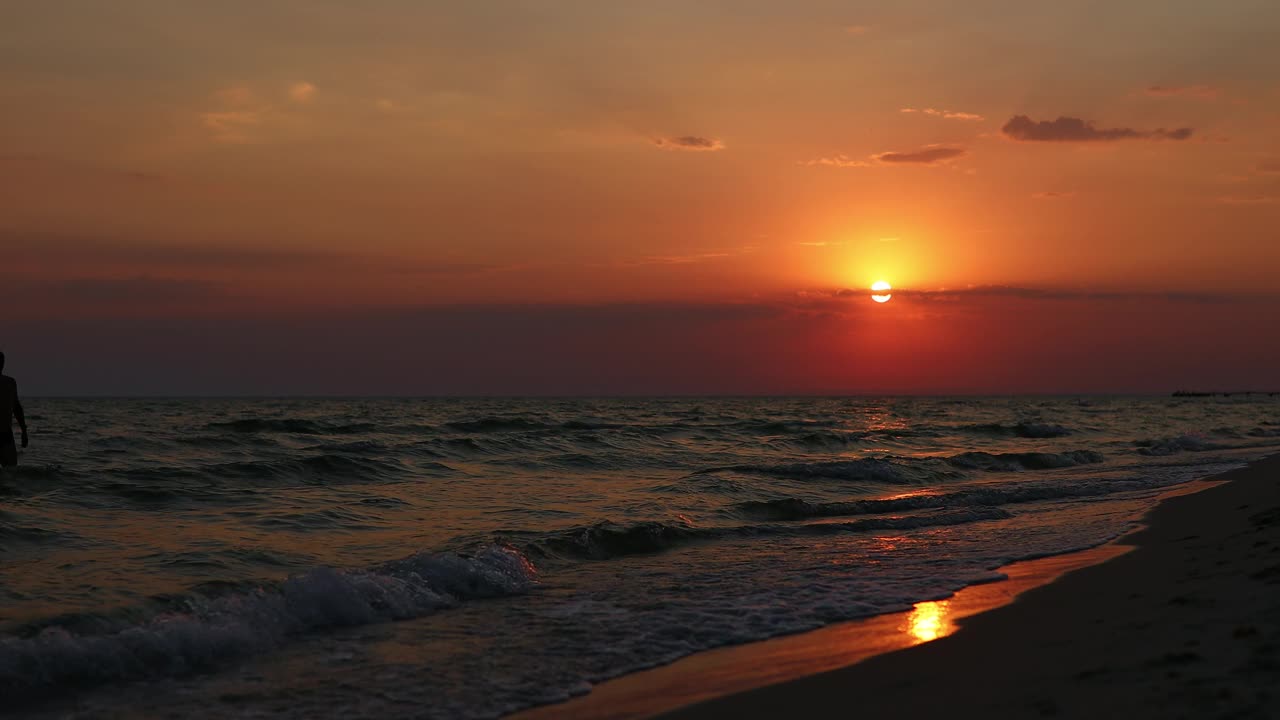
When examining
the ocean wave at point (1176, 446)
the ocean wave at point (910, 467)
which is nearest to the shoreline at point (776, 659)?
the ocean wave at point (910, 467)

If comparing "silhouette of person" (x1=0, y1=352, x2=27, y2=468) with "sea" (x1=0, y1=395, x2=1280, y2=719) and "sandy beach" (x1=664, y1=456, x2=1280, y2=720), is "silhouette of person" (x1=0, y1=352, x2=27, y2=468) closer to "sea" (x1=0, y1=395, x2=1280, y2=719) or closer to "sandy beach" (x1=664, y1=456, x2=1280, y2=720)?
"sea" (x1=0, y1=395, x2=1280, y2=719)

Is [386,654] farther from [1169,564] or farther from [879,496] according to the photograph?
[879,496]

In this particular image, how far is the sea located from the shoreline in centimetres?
24

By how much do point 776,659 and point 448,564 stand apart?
4905 mm

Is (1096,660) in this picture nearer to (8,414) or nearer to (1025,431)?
(8,414)

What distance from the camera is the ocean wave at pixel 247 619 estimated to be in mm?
7484

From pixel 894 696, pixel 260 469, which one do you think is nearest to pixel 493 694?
pixel 894 696

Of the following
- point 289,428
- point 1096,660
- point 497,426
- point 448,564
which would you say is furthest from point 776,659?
point 289,428

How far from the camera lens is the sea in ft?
24.5

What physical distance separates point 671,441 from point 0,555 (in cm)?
2831

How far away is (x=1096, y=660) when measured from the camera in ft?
20.7

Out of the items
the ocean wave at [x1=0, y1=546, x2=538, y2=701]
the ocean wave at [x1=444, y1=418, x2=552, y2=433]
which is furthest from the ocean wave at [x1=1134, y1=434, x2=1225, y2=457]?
the ocean wave at [x1=0, y1=546, x2=538, y2=701]

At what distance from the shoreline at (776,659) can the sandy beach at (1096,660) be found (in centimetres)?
19

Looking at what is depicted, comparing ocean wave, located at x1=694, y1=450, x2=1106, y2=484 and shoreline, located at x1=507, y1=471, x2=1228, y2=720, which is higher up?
shoreline, located at x1=507, y1=471, x2=1228, y2=720
